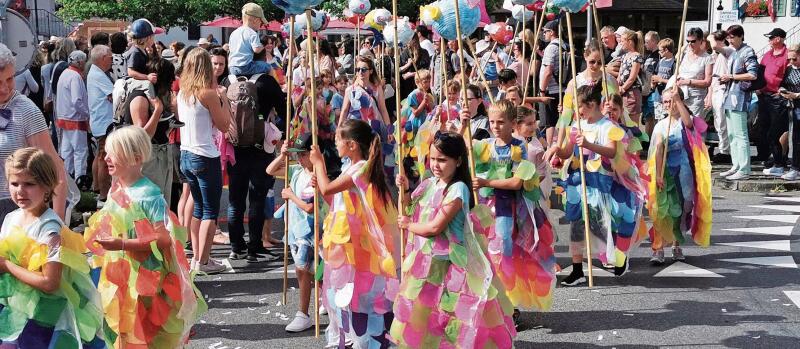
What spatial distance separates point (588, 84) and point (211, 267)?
3614 mm

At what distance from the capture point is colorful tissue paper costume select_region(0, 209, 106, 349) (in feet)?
15.2

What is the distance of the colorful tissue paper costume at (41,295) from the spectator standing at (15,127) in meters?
0.92

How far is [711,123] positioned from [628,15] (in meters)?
24.7

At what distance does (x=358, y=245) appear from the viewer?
6.23 metres

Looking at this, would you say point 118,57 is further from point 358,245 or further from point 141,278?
point 141,278

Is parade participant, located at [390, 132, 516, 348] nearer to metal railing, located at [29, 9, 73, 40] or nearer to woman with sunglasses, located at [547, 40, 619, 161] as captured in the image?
woman with sunglasses, located at [547, 40, 619, 161]

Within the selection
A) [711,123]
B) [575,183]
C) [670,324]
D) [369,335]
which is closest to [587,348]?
[670,324]

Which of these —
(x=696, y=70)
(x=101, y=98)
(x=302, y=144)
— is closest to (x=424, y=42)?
(x=696, y=70)

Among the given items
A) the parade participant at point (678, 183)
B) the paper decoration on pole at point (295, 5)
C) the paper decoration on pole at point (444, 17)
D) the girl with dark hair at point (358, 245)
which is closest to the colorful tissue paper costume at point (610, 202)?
the parade participant at point (678, 183)

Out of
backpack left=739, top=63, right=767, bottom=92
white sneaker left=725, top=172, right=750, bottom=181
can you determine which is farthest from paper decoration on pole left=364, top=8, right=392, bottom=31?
white sneaker left=725, top=172, right=750, bottom=181

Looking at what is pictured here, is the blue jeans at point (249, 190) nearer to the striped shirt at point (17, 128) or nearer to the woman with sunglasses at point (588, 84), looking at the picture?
the woman with sunglasses at point (588, 84)

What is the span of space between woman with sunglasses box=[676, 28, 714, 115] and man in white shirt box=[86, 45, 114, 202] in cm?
690

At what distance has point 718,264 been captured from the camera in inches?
354

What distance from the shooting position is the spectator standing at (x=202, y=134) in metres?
8.08
